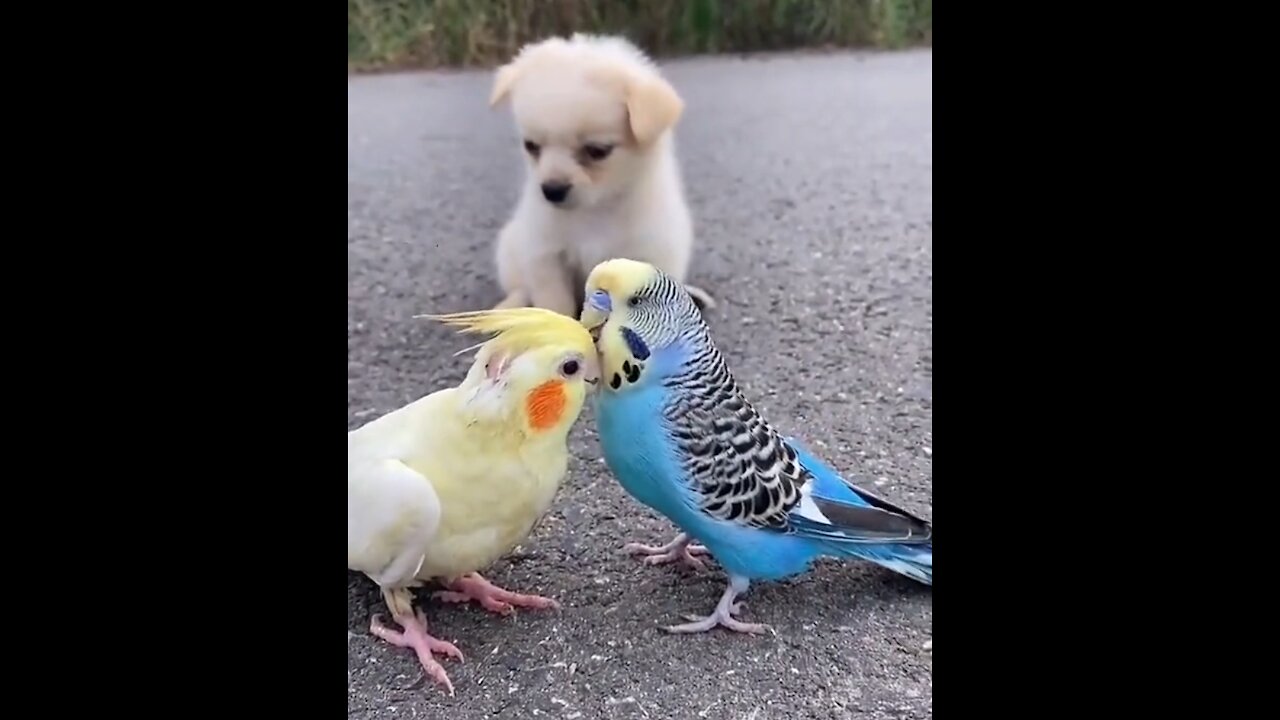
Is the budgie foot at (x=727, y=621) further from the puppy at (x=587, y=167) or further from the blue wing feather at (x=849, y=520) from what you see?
the puppy at (x=587, y=167)

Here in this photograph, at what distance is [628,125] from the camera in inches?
55.3

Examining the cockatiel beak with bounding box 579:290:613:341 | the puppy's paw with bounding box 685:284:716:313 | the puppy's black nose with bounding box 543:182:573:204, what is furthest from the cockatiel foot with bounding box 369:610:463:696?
the puppy's paw with bounding box 685:284:716:313

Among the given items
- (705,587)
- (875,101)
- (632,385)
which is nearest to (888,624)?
(705,587)

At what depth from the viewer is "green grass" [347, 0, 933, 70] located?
135cm

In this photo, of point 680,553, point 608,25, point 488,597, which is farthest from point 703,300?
point 488,597

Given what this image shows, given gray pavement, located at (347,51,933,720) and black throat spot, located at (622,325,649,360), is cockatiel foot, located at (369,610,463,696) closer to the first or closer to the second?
gray pavement, located at (347,51,933,720)

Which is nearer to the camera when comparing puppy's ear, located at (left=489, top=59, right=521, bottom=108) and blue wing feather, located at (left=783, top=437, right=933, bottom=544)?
blue wing feather, located at (left=783, top=437, right=933, bottom=544)

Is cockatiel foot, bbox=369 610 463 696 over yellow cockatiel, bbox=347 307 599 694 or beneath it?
beneath

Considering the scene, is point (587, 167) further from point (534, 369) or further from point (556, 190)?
point (534, 369)

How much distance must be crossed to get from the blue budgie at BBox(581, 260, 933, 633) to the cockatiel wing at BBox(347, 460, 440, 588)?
175 mm

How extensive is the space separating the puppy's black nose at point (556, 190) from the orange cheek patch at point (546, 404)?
1.89 ft

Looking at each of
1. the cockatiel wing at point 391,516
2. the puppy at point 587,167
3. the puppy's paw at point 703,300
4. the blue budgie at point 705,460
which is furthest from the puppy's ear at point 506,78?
the cockatiel wing at point 391,516

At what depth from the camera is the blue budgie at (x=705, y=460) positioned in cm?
94

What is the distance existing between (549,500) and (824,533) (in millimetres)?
259
